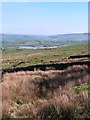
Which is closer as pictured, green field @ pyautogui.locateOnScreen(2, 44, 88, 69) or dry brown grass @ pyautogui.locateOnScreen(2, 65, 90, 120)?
dry brown grass @ pyautogui.locateOnScreen(2, 65, 90, 120)

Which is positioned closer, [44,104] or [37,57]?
[44,104]

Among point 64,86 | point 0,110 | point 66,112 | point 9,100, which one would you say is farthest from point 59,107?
point 64,86

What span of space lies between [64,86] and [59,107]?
3.65 m

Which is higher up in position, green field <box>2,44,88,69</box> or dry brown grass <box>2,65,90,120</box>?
dry brown grass <box>2,65,90,120</box>

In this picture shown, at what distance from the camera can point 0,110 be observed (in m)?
10.1

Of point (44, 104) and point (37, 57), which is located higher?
point (44, 104)

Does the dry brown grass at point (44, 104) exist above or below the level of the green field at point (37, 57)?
above

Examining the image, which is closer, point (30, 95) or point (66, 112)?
point (66, 112)

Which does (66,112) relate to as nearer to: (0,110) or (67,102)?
(67,102)

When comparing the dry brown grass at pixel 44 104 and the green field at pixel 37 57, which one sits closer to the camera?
the dry brown grass at pixel 44 104

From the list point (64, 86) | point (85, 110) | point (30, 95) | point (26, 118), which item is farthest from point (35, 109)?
point (64, 86)

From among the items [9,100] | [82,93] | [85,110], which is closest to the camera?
[85,110]

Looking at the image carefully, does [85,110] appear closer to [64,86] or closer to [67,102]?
[67,102]

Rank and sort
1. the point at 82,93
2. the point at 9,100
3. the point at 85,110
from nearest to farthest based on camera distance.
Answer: the point at 85,110
the point at 82,93
the point at 9,100
